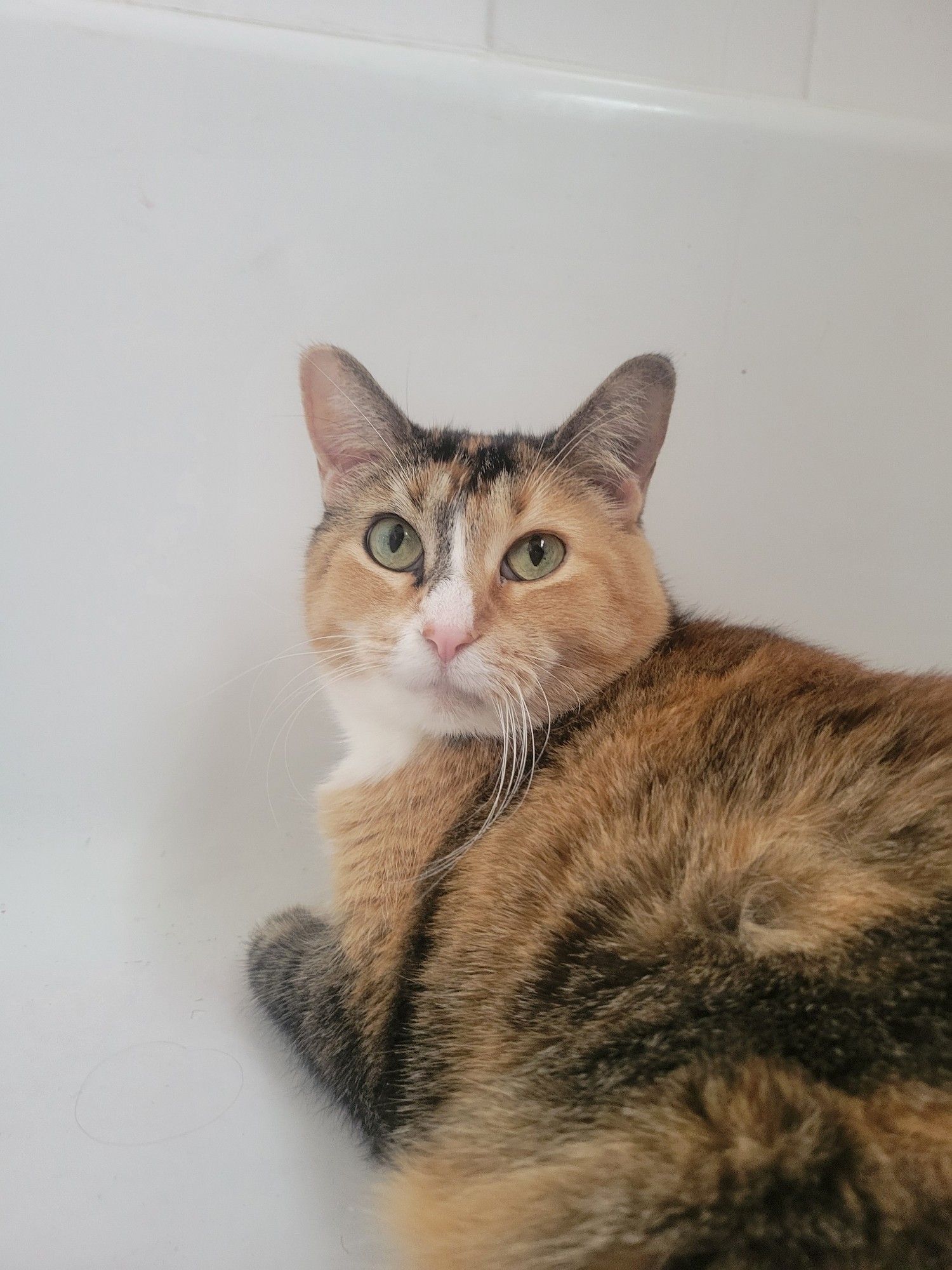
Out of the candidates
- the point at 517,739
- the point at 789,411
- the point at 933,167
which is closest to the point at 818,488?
the point at 789,411

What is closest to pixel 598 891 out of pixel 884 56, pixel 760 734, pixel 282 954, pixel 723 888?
pixel 723 888

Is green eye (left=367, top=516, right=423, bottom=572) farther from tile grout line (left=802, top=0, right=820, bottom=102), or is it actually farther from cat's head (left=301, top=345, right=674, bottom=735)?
tile grout line (left=802, top=0, right=820, bottom=102)

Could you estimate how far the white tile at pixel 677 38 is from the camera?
4.05 ft

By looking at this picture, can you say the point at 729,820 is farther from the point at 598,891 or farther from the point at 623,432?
the point at 623,432

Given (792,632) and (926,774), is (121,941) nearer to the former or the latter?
(926,774)

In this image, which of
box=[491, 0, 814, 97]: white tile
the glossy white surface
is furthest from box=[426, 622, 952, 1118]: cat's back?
box=[491, 0, 814, 97]: white tile

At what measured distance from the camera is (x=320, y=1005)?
89 centimetres

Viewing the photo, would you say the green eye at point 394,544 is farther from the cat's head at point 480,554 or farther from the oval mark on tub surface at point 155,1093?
the oval mark on tub surface at point 155,1093

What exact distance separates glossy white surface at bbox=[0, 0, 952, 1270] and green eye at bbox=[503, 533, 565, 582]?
1.53 feet

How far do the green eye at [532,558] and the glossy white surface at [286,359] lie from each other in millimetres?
467

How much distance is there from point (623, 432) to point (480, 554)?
0.24 m

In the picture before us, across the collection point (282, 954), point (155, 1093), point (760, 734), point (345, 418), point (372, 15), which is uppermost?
point (372, 15)

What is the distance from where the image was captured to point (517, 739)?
0.91m

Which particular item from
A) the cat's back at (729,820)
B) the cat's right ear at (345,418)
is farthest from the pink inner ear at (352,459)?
the cat's back at (729,820)
